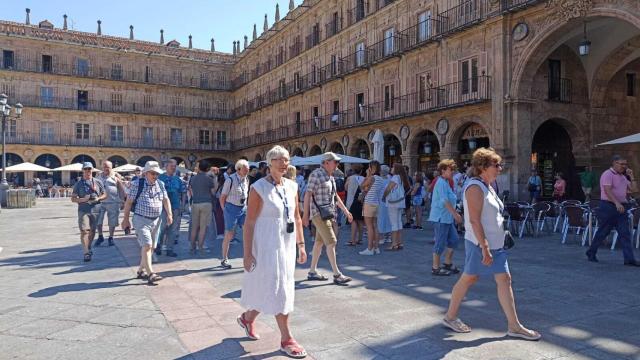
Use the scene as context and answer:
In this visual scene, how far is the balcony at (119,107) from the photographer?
127ft

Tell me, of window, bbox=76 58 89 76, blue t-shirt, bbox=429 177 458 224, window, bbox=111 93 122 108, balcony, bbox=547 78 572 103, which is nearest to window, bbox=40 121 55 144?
window, bbox=76 58 89 76

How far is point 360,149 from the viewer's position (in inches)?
1057

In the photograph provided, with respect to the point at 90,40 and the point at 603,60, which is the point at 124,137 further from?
the point at 603,60

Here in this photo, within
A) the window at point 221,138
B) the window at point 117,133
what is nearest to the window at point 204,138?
the window at point 221,138

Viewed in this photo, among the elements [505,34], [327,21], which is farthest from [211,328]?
[327,21]

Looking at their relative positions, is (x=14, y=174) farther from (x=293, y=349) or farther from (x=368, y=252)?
(x=293, y=349)

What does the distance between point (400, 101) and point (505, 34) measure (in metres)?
6.30

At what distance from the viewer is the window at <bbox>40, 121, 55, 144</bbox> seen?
3859cm

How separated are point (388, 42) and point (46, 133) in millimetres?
29464

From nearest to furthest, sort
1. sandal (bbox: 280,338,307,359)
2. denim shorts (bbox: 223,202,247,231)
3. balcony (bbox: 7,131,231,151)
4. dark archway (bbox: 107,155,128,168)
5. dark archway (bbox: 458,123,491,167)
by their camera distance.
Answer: sandal (bbox: 280,338,307,359), denim shorts (bbox: 223,202,247,231), dark archway (bbox: 458,123,491,167), balcony (bbox: 7,131,231,151), dark archway (bbox: 107,155,128,168)

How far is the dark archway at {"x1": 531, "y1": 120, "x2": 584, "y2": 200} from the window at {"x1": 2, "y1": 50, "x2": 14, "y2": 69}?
1512 inches

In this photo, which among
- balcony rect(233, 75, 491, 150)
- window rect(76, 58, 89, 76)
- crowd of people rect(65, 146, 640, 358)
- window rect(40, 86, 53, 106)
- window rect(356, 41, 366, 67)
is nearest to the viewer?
crowd of people rect(65, 146, 640, 358)

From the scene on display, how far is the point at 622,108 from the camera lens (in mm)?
17969

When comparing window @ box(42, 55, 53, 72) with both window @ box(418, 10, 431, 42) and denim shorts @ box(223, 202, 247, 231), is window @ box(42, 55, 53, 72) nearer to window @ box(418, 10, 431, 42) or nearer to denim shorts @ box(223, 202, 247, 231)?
window @ box(418, 10, 431, 42)
